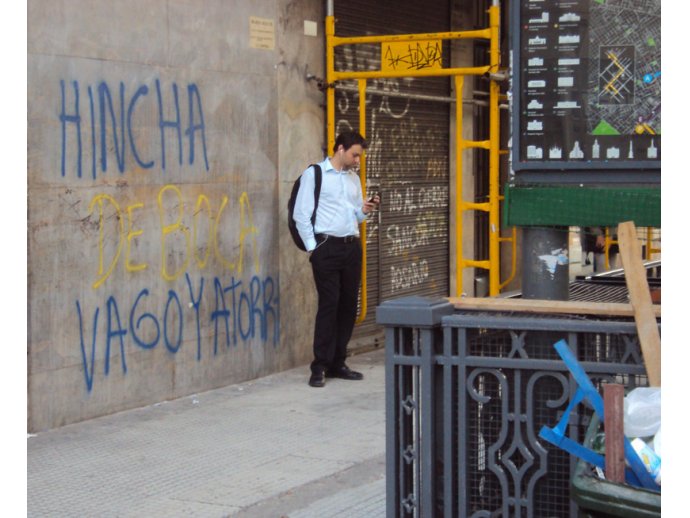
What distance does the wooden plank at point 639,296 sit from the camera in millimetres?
3785

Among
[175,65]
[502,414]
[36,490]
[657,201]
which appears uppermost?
[175,65]

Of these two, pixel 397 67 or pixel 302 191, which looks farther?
pixel 397 67

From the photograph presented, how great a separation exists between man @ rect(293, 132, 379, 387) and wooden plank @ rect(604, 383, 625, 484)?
5.39 metres

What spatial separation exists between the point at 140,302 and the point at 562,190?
→ 160 inches

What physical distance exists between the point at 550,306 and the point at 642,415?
81 centimetres

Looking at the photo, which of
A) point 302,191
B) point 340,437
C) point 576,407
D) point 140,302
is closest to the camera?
point 576,407

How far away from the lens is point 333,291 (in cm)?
874

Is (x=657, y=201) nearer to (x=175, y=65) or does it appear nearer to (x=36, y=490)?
(x=36, y=490)

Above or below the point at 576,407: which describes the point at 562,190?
above

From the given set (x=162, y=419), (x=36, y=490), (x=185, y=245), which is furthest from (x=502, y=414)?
(x=185, y=245)

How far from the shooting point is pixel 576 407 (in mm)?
4031

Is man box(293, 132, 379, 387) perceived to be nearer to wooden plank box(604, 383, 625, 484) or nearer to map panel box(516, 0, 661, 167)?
map panel box(516, 0, 661, 167)

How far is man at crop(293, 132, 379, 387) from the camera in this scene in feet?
28.1

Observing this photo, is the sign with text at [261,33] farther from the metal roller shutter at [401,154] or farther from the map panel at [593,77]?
the map panel at [593,77]
